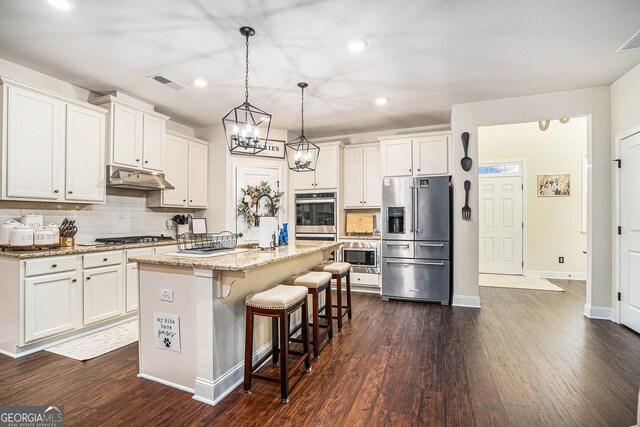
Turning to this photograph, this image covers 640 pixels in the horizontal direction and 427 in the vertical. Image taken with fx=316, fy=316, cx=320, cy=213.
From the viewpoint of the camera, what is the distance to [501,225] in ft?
20.7

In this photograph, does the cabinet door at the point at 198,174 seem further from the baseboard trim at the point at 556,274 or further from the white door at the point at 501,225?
the baseboard trim at the point at 556,274

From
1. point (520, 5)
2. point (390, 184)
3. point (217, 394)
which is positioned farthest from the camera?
point (390, 184)

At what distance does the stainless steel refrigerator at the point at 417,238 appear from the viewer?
445cm

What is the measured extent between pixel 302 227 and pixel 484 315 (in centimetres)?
299

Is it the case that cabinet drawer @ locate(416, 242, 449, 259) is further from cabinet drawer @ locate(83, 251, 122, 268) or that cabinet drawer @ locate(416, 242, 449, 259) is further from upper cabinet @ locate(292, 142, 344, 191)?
cabinet drawer @ locate(83, 251, 122, 268)

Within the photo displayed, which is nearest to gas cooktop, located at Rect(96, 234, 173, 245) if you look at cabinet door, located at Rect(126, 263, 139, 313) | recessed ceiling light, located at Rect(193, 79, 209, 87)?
cabinet door, located at Rect(126, 263, 139, 313)

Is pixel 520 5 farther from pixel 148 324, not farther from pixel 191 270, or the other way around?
pixel 148 324

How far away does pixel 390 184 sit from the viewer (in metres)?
4.78

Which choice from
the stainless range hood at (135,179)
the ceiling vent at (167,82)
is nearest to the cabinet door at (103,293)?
the stainless range hood at (135,179)

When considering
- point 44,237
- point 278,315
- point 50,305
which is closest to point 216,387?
point 278,315

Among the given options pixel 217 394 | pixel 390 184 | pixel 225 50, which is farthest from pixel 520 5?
pixel 217 394

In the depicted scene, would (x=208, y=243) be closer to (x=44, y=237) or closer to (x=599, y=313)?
(x=44, y=237)

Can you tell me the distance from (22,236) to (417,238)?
14.7 ft

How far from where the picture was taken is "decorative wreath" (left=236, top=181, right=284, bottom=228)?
519cm
